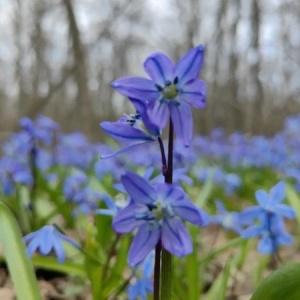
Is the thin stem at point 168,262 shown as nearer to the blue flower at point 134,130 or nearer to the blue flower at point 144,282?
the blue flower at point 134,130

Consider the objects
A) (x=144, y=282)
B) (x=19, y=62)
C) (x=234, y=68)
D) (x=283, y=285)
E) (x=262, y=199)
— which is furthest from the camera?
(x=19, y=62)

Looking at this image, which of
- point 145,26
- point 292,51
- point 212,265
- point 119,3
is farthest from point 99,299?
point 145,26

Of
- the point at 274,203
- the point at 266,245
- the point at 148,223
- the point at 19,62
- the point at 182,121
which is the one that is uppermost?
the point at 19,62

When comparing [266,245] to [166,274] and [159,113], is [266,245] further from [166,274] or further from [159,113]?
[159,113]

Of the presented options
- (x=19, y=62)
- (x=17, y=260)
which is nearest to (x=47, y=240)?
(x=17, y=260)

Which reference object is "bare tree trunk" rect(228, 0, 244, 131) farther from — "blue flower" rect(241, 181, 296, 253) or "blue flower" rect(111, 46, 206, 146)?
"blue flower" rect(111, 46, 206, 146)

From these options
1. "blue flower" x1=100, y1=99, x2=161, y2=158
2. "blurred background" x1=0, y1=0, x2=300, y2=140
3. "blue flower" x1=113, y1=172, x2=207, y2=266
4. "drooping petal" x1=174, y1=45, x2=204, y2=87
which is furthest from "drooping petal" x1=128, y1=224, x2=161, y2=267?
"blurred background" x1=0, y1=0, x2=300, y2=140

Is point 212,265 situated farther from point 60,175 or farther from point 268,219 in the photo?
point 60,175
